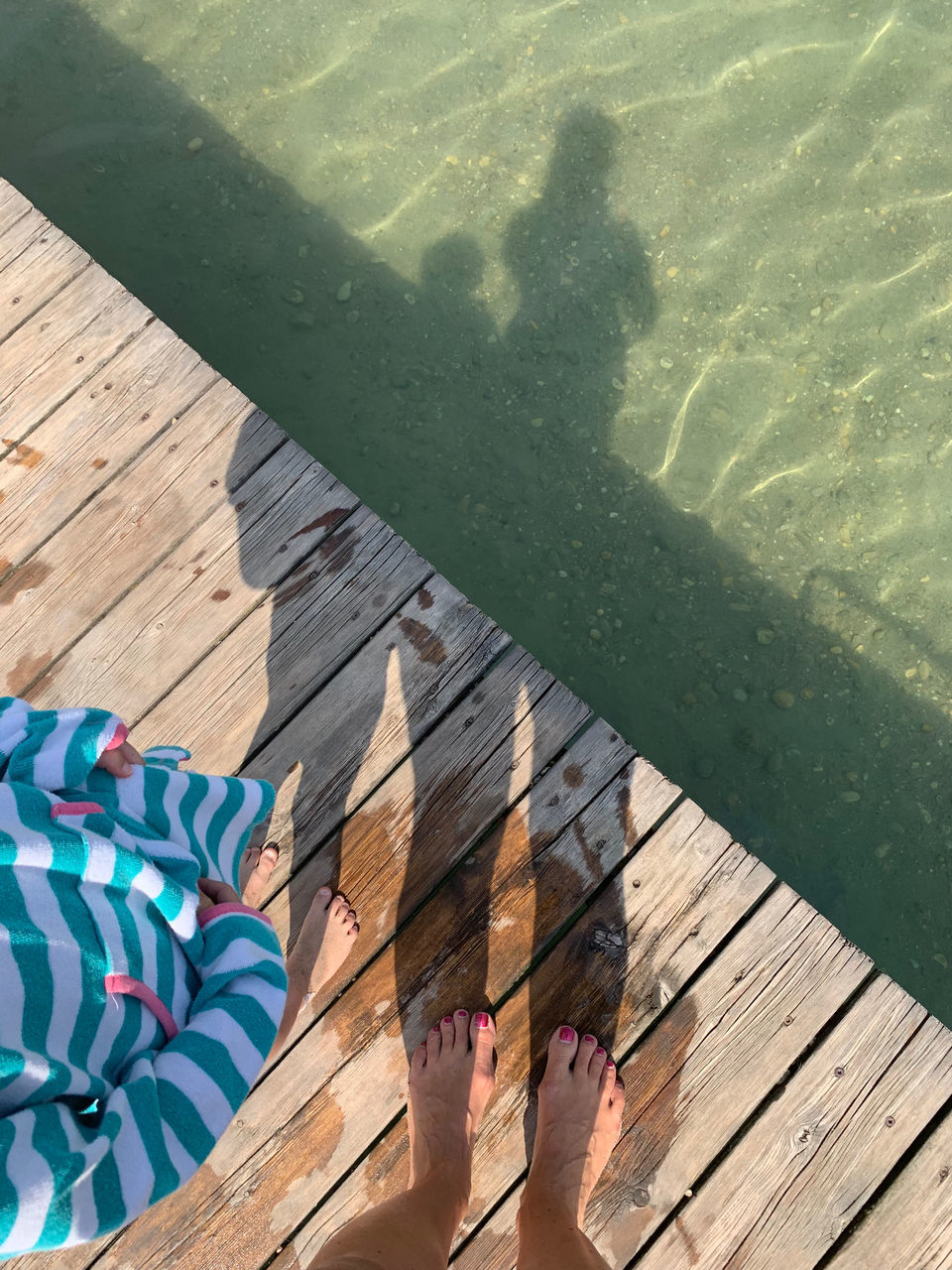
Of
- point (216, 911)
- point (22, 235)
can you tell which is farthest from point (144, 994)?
point (22, 235)

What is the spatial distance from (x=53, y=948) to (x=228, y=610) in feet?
4.32

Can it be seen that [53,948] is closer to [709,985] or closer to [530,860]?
[530,860]

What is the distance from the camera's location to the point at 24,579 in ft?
7.79

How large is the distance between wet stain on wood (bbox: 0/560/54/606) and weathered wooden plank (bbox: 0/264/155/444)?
0.42 m

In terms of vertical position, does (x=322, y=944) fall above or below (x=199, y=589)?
below

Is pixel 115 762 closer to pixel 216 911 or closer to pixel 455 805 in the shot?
pixel 216 911

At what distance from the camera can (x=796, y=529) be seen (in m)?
3.08

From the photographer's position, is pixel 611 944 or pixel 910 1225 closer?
pixel 910 1225

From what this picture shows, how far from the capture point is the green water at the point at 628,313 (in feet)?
9.78

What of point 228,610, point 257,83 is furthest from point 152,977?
point 257,83

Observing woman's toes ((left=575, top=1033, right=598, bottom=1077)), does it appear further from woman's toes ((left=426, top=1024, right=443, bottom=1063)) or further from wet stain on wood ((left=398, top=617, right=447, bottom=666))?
wet stain on wood ((left=398, top=617, right=447, bottom=666))

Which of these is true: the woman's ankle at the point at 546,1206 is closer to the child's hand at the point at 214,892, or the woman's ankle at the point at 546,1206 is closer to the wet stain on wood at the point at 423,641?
the child's hand at the point at 214,892

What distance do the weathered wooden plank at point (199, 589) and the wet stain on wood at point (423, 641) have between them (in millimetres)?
373

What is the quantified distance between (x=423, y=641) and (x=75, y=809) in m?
1.14
